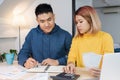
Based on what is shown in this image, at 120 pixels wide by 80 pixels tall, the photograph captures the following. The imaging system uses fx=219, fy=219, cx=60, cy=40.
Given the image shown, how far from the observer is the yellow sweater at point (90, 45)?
1659mm

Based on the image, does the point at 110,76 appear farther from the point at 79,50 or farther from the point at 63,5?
the point at 63,5

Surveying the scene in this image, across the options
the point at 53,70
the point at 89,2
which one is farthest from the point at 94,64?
the point at 89,2

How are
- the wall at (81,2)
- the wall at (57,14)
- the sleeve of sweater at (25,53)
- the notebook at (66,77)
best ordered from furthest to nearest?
the wall at (81,2) → the wall at (57,14) → the sleeve of sweater at (25,53) → the notebook at (66,77)

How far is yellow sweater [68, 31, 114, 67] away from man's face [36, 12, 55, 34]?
0.29 meters

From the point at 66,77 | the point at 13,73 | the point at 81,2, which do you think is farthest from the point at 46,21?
the point at 81,2

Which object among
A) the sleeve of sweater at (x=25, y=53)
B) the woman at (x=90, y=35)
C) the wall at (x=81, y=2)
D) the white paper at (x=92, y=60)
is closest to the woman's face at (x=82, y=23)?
the woman at (x=90, y=35)

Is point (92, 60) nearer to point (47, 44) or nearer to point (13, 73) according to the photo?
point (13, 73)

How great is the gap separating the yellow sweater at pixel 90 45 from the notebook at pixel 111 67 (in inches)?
22.7

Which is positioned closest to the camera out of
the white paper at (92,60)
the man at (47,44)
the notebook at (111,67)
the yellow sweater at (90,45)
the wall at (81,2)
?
the notebook at (111,67)

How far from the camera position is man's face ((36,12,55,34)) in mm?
1862

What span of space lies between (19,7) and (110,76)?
92.3 inches

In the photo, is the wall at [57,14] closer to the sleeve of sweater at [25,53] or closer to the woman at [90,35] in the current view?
the sleeve of sweater at [25,53]

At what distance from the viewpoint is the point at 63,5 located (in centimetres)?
333

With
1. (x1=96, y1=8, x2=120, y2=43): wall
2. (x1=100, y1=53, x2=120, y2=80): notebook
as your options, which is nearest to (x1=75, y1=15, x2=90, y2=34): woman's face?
(x1=100, y1=53, x2=120, y2=80): notebook
